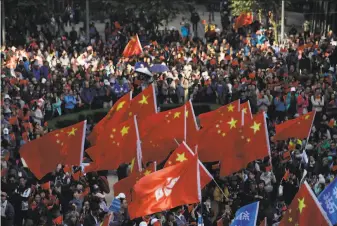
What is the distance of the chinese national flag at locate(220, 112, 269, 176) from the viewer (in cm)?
2631

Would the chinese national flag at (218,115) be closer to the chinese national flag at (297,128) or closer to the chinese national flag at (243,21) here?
the chinese national flag at (297,128)

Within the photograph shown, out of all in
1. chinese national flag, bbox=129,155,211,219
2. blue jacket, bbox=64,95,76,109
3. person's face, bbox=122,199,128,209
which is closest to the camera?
chinese national flag, bbox=129,155,211,219

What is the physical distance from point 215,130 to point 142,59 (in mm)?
12863

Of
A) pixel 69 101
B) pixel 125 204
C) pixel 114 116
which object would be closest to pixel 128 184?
pixel 125 204

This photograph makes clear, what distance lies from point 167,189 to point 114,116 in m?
6.69

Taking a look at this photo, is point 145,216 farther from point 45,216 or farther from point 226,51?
point 226,51

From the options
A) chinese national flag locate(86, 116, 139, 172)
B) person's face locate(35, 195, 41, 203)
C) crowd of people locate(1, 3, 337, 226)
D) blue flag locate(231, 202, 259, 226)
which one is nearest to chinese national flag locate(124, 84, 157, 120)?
crowd of people locate(1, 3, 337, 226)

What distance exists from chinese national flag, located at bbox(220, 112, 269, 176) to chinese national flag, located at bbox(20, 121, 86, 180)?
3205 millimetres

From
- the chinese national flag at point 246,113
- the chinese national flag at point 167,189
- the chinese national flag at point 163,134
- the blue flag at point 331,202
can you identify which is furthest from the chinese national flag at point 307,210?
the chinese national flag at point 246,113

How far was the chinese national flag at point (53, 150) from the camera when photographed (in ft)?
83.3

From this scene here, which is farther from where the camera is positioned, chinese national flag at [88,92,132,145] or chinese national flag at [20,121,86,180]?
chinese national flag at [88,92,132,145]

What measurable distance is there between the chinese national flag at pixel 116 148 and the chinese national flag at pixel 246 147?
2.05 m

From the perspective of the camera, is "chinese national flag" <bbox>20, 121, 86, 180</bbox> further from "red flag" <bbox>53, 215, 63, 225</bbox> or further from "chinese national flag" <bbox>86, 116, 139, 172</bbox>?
"red flag" <bbox>53, 215, 63, 225</bbox>

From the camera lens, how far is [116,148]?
25.9 meters
